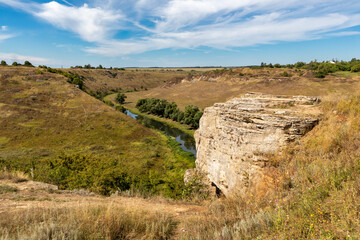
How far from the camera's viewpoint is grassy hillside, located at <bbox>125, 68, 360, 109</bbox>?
58.3 meters

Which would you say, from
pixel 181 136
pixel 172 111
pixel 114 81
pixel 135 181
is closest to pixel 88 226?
pixel 135 181

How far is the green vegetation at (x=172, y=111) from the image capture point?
46688mm

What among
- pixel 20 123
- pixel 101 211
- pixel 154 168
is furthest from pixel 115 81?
pixel 101 211

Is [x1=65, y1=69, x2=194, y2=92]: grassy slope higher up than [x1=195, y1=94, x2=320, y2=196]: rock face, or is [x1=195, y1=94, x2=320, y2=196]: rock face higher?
[x1=65, y1=69, x2=194, y2=92]: grassy slope

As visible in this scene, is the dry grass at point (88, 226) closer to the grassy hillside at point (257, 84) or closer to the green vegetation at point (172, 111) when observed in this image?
the green vegetation at point (172, 111)

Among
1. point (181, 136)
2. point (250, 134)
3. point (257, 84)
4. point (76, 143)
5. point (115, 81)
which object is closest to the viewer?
point (250, 134)

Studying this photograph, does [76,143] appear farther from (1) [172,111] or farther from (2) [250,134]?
(2) [250,134]

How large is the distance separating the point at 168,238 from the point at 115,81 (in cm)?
13990

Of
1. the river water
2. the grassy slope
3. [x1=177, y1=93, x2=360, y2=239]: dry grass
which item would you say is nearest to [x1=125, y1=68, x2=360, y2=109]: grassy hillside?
the river water

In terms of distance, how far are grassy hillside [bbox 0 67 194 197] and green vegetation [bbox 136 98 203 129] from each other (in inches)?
386

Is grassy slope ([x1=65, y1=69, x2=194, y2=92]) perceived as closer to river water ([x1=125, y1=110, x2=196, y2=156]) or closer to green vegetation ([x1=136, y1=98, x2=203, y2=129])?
green vegetation ([x1=136, y1=98, x2=203, y2=129])

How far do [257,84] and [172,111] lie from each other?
38.6 meters

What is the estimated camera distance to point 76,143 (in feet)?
111

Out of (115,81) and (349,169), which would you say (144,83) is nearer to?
(115,81)
